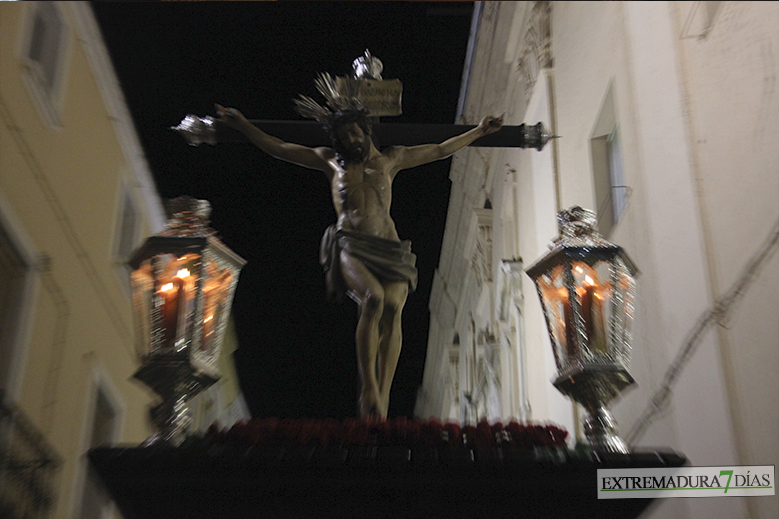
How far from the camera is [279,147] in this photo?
525 cm

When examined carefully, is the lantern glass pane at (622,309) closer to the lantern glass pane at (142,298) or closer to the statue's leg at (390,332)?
the statue's leg at (390,332)

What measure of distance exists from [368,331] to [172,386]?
113 cm

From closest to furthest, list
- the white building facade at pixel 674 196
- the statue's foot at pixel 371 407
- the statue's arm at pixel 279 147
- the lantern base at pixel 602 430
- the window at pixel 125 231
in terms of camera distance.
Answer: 1. the lantern base at pixel 602 430
2. the white building facade at pixel 674 196
3. the statue's foot at pixel 371 407
4. the statue's arm at pixel 279 147
5. the window at pixel 125 231

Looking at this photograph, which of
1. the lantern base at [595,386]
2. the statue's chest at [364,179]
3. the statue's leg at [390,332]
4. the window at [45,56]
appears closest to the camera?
the lantern base at [595,386]

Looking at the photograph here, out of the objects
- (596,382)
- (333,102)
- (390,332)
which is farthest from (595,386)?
(333,102)

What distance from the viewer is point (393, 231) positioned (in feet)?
16.0

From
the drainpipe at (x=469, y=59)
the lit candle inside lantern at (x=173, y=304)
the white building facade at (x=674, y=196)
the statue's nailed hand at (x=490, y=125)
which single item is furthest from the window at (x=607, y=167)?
the drainpipe at (x=469, y=59)

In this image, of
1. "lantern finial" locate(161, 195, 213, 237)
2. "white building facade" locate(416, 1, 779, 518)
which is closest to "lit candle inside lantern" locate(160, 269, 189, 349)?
"lantern finial" locate(161, 195, 213, 237)

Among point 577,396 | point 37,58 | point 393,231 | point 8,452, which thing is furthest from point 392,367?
point 37,58

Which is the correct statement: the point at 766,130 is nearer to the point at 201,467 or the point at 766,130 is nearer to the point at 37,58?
the point at 201,467

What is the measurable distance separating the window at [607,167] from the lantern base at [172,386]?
3.83 meters

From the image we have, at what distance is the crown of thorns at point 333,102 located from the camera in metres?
5.06

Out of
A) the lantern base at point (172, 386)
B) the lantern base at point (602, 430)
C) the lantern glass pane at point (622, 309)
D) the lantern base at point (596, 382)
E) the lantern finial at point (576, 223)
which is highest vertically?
the lantern finial at point (576, 223)

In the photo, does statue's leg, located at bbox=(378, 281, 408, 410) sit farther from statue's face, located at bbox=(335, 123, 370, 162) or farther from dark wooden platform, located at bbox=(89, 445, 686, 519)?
dark wooden platform, located at bbox=(89, 445, 686, 519)
